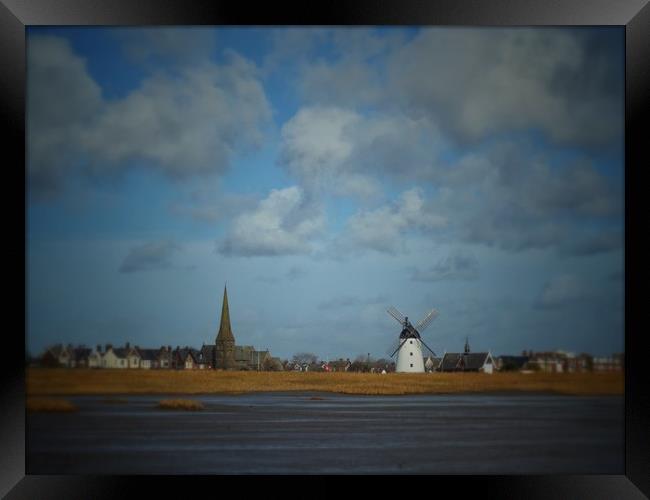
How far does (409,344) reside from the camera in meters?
14.9

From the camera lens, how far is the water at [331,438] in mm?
11344

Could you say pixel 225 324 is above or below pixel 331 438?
above

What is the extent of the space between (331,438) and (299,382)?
4.08 feet

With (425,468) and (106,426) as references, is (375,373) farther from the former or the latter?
(106,426)

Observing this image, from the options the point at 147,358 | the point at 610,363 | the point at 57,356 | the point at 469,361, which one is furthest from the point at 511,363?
the point at 57,356

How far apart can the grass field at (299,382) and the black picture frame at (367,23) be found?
1653 millimetres

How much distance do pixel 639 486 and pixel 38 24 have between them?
7885 mm

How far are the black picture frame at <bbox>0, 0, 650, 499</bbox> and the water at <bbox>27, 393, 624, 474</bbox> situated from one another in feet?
3.67

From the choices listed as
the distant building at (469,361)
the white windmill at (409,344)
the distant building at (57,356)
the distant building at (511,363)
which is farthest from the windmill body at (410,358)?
the distant building at (57,356)

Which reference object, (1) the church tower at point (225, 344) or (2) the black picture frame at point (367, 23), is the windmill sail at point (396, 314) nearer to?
(1) the church tower at point (225, 344)

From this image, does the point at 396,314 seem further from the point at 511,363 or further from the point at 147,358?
the point at 147,358

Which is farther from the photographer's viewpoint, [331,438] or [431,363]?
[431,363]

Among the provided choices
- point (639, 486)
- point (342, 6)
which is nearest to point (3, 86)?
point (342, 6)

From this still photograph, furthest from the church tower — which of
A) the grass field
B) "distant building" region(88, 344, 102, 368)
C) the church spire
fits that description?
"distant building" region(88, 344, 102, 368)
